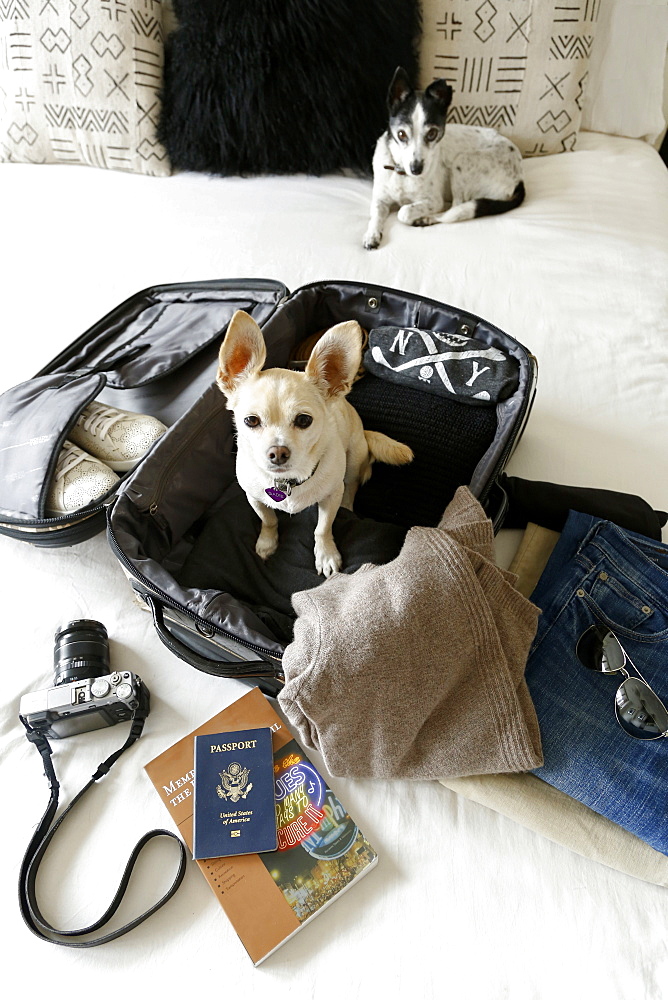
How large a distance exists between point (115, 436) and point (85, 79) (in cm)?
127

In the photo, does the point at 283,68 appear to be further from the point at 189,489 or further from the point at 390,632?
the point at 390,632

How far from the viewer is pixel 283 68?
165 cm

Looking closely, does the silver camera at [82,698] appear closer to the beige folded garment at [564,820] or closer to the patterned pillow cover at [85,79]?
the beige folded garment at [564,820]

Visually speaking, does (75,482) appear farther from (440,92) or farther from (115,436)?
(440,92)

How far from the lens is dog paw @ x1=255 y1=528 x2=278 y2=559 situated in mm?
1226

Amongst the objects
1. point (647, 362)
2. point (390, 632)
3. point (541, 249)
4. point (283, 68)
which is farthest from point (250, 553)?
point (283, 68)

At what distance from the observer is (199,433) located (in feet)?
4.08

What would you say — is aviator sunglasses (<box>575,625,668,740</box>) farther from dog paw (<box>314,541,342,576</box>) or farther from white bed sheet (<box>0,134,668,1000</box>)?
Result: dog paw (<box>314,541,342,576</box>)

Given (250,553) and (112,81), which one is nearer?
(250,553)

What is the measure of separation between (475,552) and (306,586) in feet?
1.33

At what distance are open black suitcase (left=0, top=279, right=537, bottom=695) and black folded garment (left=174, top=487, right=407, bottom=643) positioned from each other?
28mm

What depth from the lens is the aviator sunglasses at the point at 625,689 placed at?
0.87 meters

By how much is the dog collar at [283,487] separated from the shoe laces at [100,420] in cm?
43

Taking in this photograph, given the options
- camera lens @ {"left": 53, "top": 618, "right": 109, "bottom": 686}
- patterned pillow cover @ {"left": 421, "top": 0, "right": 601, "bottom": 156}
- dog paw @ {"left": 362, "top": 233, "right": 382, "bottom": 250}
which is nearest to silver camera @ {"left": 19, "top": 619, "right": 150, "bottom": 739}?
camera lens @ {"left": 53, "top": 618, "right": 109, "bottom": 686}
